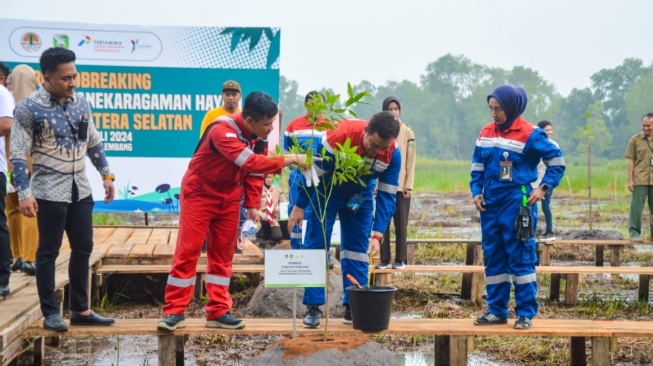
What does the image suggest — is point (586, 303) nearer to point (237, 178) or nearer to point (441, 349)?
point (441, 349)

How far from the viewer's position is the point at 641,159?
13023mm

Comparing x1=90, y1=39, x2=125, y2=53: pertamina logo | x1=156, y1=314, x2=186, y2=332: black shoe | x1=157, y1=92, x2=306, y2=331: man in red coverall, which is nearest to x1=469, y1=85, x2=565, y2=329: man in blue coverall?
x1=157, y1=92, x2=306, y2=331: man in red coverall

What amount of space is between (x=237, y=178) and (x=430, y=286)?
5.37 meters

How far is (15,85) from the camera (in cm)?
772

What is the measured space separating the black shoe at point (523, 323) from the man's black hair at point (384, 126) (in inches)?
63.2

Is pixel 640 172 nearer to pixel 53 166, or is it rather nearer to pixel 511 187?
pixel 511 187

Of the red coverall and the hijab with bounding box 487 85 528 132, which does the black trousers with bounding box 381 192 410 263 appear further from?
the red coverall

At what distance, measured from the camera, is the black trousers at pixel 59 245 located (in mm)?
5512

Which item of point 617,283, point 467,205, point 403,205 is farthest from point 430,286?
point 467,205

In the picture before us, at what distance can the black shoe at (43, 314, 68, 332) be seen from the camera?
567 centimetres

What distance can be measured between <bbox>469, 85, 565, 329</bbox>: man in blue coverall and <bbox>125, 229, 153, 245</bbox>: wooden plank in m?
5.18

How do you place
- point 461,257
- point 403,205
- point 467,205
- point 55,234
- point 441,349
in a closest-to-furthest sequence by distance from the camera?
point 55,234
point 441,349
point 403,205
point 461,257
point 467,205

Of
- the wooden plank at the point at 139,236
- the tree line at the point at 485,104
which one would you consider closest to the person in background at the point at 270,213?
the wooden plank at the point at 139,236

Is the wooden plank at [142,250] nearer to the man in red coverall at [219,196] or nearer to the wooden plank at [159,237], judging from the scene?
the wooden plank at [159,237]
